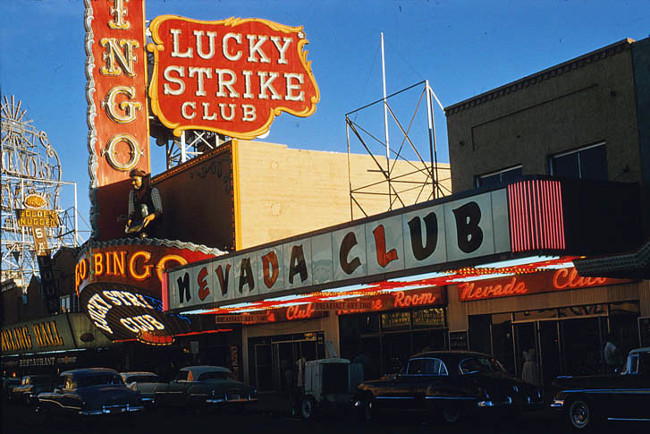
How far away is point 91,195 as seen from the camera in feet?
129

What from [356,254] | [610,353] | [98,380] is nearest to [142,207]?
[98,380]

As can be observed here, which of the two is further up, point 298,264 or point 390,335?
point 298,264

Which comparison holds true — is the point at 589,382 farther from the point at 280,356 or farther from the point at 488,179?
the point at 280,356

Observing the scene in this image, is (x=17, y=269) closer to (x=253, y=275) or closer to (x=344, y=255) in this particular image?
(x=253, y=275)

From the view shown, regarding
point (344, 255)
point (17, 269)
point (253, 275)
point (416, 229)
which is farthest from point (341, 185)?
point (17, 269)

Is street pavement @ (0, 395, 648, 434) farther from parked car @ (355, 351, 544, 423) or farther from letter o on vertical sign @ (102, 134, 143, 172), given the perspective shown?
letter o on vertical sign @ (102, 134, 143, 172)

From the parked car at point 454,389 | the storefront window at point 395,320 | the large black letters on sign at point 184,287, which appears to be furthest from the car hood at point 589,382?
the large black letters on sign at point 184,287

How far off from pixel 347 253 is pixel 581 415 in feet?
31.2

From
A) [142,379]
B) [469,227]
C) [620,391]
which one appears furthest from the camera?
[142,379]

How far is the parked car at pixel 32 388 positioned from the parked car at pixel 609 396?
2501 centimetres

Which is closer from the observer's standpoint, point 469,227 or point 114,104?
point 469,227

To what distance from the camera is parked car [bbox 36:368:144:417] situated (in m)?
20.6

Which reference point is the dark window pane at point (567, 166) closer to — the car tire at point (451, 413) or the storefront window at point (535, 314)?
the storefront window at point (535, 314)

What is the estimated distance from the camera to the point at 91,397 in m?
20.7
